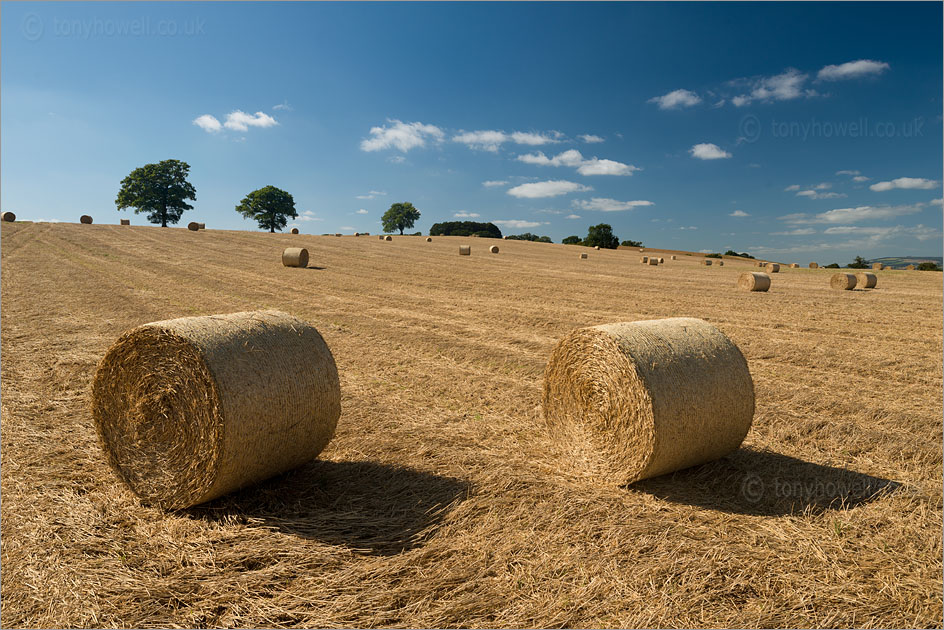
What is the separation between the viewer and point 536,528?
457cm

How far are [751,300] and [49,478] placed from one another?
19.8 meters

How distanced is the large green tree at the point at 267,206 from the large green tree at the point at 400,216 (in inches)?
994

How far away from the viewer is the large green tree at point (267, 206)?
278ft

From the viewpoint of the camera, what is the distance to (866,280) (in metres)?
25.1

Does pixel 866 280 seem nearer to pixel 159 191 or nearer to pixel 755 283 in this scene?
pixel 755 283

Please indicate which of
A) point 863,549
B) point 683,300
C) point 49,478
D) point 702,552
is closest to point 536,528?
point 702,552

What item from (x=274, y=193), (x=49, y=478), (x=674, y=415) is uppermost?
(x=274, y=193)

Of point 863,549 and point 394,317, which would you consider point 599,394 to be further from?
point 394,317

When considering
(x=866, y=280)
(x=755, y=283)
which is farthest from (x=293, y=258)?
(x=866, y=280)

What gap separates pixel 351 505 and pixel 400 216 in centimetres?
10549

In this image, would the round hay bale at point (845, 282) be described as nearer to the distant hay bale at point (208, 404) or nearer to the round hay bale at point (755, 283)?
the round hay bale at point (755, 283)

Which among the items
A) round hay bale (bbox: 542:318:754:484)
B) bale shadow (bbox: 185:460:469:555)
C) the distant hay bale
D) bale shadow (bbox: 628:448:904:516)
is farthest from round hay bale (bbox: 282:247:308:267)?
bale shadow (bbox: 628:448:904:516)

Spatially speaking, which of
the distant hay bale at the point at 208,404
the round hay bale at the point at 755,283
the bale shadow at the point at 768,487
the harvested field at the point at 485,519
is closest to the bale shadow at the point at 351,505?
the harvested field at the point at 485,519

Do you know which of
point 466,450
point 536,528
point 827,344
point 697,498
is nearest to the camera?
point 536,528
